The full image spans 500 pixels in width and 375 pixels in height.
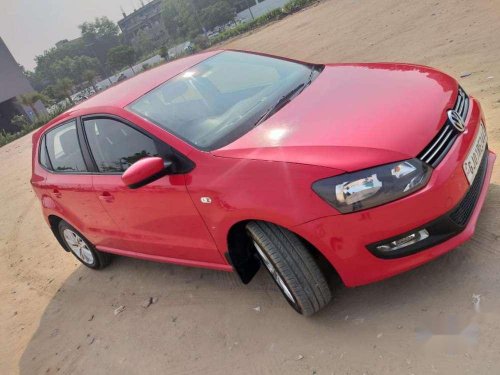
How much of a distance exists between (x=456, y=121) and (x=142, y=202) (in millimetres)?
2124

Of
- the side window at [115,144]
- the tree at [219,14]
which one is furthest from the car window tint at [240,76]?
the tree at [219,14]

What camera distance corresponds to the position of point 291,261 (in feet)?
8.73

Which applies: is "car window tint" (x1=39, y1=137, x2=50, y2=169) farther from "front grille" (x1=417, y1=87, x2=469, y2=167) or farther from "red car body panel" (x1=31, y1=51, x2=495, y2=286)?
"front grille" (x1=417, y1=87, x2=469, y2=167)

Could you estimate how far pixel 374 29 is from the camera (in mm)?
12945

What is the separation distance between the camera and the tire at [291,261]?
2645mm

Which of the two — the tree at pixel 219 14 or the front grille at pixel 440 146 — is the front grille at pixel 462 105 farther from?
the tree at pixel 219 14

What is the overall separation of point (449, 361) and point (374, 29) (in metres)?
12.1

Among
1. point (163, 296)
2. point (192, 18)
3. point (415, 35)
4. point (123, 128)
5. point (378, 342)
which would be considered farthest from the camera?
point (192, 18)

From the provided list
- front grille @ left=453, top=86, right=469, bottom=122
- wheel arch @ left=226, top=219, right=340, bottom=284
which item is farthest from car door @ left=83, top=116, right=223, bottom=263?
front grille @ left=453, top=86, right=469, bottom=122

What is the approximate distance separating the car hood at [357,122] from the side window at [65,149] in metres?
1.74

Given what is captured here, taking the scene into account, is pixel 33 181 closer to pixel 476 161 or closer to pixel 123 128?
pixel 123 128

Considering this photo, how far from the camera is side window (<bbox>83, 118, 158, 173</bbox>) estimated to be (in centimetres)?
322

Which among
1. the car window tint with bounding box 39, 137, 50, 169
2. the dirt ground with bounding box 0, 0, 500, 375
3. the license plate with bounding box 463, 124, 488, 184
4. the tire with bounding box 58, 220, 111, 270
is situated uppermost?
the car window tint with bounding box 39, 137, 50, 169

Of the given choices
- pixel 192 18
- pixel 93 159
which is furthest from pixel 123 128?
pixel 192 18
